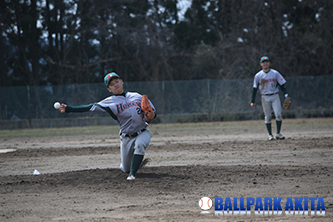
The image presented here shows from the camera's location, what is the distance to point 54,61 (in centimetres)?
2725

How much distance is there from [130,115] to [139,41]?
21.1m

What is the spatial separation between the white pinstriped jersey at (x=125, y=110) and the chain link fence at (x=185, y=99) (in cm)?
1641

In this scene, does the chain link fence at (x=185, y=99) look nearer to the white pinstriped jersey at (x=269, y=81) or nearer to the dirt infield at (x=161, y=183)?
the white pinstriped jersey at (x=269, y=81)

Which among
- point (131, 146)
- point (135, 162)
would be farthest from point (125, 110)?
point (135, 162)

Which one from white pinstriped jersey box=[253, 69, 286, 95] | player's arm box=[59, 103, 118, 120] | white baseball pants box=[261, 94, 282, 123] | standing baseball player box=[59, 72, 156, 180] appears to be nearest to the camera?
player's arm box=[59, 103, 118, 120]

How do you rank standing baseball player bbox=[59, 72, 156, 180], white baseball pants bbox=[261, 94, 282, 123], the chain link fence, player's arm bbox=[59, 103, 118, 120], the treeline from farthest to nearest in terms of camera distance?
1. the treeline
2. the chain link fence
3. white baseball pants bbox=[261, 94, 282, 123]
4. standing baseball player bbox=[59, 72, 156, 180]
5. player's arm bbox=[59, 103, 118, 120]

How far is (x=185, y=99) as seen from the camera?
23.3m

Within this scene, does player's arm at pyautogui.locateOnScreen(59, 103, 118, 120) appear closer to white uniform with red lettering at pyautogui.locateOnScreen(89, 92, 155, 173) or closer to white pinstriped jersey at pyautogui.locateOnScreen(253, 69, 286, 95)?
white uniform with red lettering at pyautogui.locateOnScreen(89, 92, 155, 173)

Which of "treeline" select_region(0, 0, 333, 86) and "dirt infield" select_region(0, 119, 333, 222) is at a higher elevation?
"treeline" select_region(0, 0, 333, 86)

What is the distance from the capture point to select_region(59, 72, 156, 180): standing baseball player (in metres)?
6.48

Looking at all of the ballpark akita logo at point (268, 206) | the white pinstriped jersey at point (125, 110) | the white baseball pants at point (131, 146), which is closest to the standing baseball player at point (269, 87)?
the white baseball pants at point (131, 146)

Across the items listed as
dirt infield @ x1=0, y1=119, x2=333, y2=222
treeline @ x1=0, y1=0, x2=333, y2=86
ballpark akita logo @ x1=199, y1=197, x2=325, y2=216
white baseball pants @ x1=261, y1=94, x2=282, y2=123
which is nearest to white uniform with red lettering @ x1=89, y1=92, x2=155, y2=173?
dirt infield @ x1=0, y1=119, x2=333, y2=222

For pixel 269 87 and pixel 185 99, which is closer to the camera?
pixel 269 87

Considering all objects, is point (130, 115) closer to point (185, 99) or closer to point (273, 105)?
point (273, 105)
